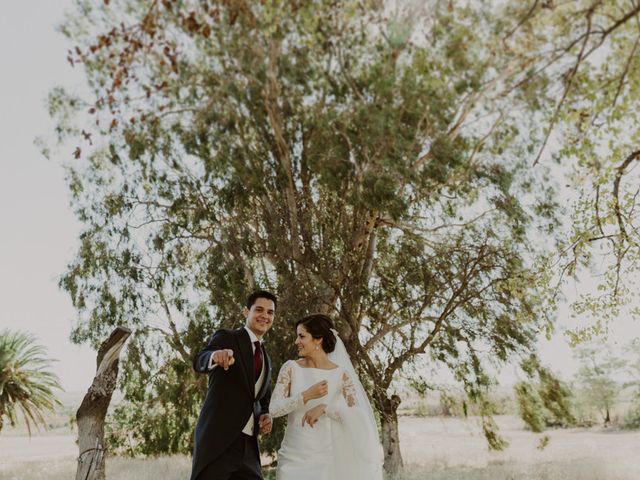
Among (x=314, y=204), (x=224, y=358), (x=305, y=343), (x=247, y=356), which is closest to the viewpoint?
(x=224, y=358)

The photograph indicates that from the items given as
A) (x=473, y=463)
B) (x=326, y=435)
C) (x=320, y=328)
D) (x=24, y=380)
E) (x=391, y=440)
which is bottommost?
(x=473, y=463)

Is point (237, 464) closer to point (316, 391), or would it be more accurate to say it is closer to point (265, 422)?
point (265, 422)

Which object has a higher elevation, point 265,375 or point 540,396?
point 265,375

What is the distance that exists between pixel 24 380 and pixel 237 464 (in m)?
14.4

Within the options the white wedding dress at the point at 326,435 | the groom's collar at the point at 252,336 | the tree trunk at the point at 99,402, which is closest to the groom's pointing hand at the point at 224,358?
the groom's collar at the point at 252,336

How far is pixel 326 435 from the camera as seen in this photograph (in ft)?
13.4

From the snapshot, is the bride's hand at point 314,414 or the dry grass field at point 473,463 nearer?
the bride's hand at point 314,414

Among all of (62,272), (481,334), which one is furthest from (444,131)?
(62,272)

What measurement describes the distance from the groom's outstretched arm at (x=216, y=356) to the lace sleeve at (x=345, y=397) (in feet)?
3.14

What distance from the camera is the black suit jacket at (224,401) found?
3.42 m

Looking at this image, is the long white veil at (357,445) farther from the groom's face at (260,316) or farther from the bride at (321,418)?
the groom's face at (260,316)

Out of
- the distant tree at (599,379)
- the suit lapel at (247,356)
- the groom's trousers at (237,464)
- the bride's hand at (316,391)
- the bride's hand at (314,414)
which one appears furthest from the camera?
the distant tree at (599,379)

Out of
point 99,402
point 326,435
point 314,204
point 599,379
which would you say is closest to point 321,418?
point 326,435

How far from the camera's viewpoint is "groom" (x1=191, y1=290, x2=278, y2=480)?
3.39 m
